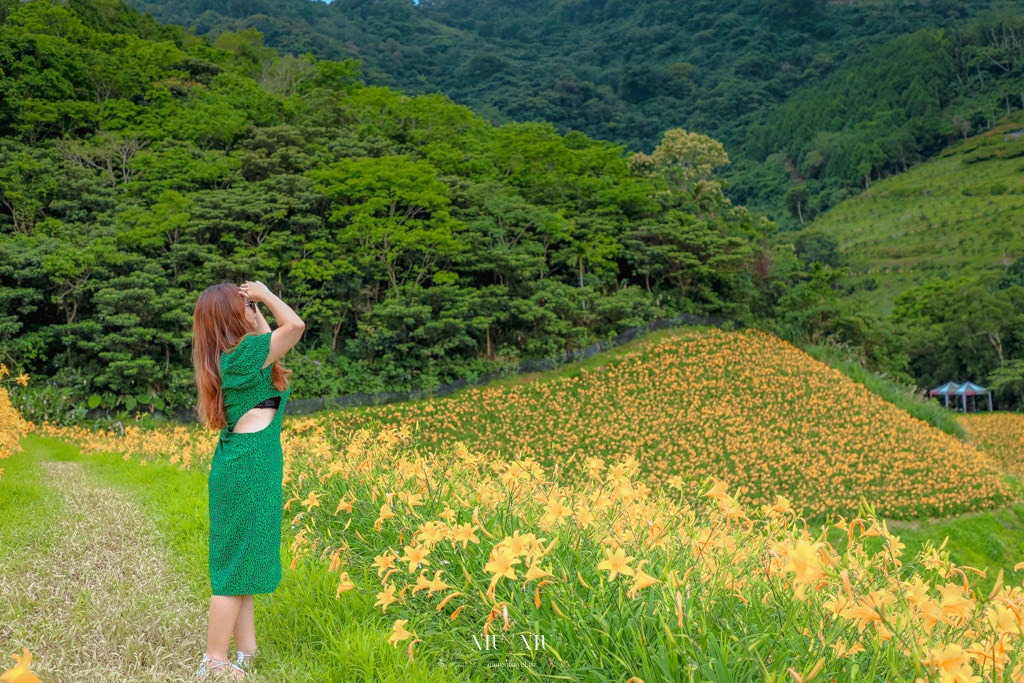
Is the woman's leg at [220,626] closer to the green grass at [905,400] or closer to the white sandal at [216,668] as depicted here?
the white sandal at [216,668]

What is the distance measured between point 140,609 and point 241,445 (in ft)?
2.25

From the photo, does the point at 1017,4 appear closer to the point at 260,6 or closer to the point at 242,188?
the point at 260,6

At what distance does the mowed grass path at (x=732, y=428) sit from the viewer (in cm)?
877

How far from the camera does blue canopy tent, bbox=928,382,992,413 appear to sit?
1089 inches

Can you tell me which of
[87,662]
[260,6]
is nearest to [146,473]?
[87,662]

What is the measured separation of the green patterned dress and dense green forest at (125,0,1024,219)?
38415 millimetres

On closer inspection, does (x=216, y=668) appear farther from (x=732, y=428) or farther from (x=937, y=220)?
(x=937, y=220)

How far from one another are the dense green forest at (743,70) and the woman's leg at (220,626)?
38757mm

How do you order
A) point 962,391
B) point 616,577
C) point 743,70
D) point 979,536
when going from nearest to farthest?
1. point 616,577
2. point 979,536
3. point 962,391
4. point 743,70

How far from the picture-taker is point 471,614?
1972 millimetres

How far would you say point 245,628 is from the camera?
6.63ft

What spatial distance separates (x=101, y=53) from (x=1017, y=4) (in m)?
71.8

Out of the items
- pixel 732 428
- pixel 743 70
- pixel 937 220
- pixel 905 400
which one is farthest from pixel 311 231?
pixel 743 70

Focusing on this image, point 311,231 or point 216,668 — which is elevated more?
point 311,231
